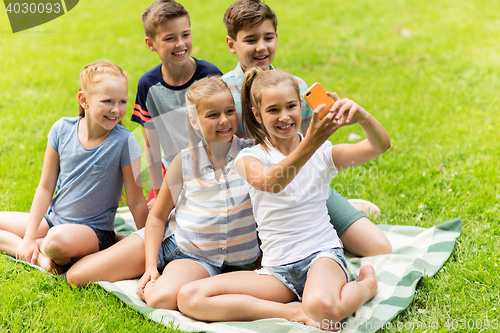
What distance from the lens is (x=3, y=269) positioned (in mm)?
2623

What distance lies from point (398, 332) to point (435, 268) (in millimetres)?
610

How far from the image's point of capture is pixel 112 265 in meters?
2.58

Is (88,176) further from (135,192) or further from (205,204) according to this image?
(205,204)

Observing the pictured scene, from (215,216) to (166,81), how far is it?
117 cm

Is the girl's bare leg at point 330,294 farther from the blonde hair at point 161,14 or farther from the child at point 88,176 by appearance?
the blonde hair at point 161,14

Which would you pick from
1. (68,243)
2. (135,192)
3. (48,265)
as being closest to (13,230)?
(48,265)

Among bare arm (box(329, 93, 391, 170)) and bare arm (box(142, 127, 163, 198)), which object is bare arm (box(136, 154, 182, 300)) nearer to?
bare arm (box(142, 127, 163, 198))

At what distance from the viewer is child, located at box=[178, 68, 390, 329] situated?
215 centimetres

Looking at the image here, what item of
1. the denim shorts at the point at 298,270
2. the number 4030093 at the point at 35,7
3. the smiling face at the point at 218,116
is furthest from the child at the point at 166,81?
the number 4030093 at the point at 35,7

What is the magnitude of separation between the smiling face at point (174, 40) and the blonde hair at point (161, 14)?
25 millimetres

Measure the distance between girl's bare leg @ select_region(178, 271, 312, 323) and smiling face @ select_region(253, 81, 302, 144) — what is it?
0.78m

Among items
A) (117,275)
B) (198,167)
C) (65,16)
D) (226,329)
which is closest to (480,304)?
(226,329)

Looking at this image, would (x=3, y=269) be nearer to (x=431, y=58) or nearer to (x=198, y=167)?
(x=198, y=167)

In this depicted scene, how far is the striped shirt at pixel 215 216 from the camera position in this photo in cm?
248
